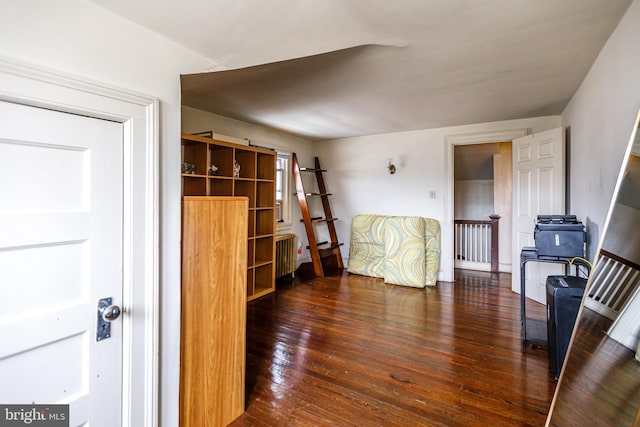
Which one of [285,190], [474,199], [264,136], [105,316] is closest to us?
[105,316]

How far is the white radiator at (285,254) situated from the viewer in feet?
14.7

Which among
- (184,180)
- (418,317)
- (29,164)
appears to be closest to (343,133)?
(184,180)

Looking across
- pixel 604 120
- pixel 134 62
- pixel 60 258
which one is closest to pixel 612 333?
pixel 604 120

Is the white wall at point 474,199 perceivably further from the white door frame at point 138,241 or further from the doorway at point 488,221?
the white door frame at point 138,241

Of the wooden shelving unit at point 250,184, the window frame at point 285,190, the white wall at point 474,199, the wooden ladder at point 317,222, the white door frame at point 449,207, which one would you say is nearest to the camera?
the wooden shelving unit at point 250,184

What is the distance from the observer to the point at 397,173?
4.92 metres

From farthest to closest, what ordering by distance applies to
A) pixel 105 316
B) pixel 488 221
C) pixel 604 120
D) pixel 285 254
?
pixel 488 221 → pixel 285 254 → pixel 604 120 → pixel 105 316

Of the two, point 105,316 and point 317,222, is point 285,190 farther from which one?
point 105,316

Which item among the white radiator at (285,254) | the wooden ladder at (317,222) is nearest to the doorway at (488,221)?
the wooden ladder at (317,222)

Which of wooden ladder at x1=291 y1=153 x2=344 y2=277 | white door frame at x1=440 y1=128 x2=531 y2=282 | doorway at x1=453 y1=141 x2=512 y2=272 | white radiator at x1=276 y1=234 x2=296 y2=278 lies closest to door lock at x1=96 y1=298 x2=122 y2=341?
white radiator at x1=276 y1=234 x2=296 y2=278

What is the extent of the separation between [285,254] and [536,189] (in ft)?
11.4

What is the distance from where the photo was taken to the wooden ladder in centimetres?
470

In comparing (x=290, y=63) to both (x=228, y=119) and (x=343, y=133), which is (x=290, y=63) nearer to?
(x=228, y=119)

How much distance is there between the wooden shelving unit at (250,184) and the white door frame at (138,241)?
5.67ft
